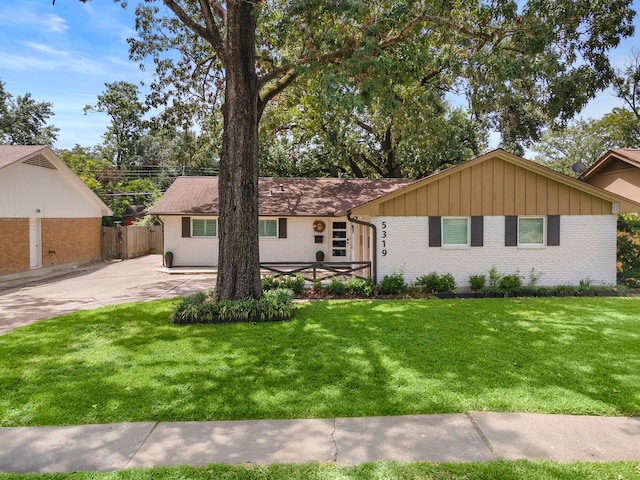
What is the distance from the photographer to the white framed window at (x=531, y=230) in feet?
42.9

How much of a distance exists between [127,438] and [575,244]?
43.5 feet

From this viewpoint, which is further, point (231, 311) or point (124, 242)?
point (124, 242)

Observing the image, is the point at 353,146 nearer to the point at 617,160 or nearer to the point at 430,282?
the point at 617,160

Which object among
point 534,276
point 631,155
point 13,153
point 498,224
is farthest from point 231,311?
point 631,155

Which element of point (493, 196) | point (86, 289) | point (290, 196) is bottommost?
point (86, 289)

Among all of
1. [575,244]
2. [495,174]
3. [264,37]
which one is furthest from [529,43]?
[264,37]

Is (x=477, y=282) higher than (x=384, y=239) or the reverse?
the reverse

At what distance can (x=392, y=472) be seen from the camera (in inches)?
133

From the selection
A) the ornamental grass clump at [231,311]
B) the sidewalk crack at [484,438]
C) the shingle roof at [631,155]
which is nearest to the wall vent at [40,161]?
the ornamental grass clump at [231,311]

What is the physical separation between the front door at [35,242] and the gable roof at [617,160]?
23965 mm

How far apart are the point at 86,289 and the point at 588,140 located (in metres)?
45.3

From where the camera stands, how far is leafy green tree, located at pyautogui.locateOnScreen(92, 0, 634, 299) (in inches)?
349

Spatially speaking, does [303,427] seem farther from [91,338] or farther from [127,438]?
[91,338]

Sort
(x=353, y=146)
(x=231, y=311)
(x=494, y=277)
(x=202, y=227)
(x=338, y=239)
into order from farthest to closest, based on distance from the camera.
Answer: (x=353, y=146)
(x=338, y=239)
(x=202, y=227)
(x=494, y=277)
(x=231, y=311)
